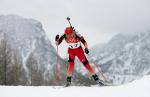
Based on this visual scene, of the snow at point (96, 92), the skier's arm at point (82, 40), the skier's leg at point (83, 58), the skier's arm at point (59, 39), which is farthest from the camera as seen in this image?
the skier's arm at point (59, 39)

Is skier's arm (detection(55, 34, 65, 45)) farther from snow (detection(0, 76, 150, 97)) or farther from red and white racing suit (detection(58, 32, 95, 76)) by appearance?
snow (detection(0, 76, 150, 97))

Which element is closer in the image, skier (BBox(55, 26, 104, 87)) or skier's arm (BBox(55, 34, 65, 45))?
skier (BBox(55, 26, 104, 87))

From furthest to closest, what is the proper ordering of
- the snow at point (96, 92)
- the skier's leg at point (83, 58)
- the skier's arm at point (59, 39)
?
the skier's arm at point (59, 39) → the skier's leg at point (83, 58) → the snow at point (96, 92)

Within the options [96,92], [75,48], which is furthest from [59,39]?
[96,92]

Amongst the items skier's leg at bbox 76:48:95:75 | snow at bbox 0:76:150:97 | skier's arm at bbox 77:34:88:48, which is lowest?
snow at bbox 0:76:150:97

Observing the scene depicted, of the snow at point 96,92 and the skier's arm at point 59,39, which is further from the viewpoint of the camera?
the skier's arm at point 59,39

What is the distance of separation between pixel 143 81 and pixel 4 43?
44.1 m

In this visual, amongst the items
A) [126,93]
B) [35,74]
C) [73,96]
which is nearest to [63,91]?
[73,96]

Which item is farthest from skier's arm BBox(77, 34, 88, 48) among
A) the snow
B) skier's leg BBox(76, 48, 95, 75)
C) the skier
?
the snow

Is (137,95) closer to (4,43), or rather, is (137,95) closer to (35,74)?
(4,43)

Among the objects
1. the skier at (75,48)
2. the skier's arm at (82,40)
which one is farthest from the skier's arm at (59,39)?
the skier's arm at (82,40)

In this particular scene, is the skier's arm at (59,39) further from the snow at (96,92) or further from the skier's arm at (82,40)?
the snow at (96,92)

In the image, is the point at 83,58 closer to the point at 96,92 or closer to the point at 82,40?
the point at 82,40

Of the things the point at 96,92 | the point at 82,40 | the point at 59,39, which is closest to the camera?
the point at 96,92
